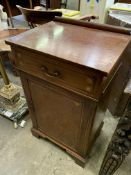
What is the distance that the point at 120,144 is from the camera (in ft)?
2.43

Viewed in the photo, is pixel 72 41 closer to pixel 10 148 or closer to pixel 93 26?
pixel 93 26

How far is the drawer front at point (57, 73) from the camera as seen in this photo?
0.60 m

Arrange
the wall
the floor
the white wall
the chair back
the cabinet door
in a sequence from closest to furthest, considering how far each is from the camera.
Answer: the cabinet door, the floor, the chair back, the white wall, the wall

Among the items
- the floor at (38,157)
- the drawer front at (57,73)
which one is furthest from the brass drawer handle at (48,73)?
the floor at (38,157)

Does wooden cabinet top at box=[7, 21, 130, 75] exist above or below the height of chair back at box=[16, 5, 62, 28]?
above

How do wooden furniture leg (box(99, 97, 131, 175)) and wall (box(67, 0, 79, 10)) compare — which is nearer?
wooden furniture leg (box(99, 97, 131, 175))

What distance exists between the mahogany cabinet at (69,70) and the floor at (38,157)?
0.52 ft

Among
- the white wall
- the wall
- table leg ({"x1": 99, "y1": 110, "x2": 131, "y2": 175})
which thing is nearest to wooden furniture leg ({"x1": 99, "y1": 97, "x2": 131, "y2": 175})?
table leg ({"x1": 99, "y1": 110, "x2": 131, "y2": 175})

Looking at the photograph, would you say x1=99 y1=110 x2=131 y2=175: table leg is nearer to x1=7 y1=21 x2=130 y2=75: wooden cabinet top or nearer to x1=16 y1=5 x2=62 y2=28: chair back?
x1=7 y1=21 x2=130 y2=75: wooden cabinet top

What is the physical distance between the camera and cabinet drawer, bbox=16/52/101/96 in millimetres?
599

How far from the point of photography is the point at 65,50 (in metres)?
0.64

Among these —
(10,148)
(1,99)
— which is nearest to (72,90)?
(10,148)

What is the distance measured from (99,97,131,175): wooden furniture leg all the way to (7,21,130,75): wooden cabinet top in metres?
0.21

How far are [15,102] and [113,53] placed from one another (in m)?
1.05
